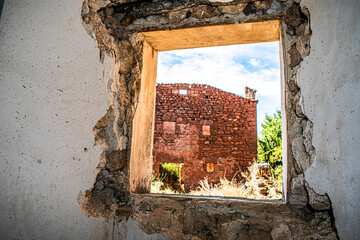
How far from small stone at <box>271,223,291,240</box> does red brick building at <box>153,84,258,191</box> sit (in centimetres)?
838

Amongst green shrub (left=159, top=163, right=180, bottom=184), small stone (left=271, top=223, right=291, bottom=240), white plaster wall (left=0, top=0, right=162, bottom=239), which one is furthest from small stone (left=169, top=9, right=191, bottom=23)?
green shrub (left=159, top=163, right=180, bottom=184)

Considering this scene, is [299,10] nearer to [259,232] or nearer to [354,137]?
[354,137]

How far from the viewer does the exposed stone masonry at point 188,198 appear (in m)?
1.43

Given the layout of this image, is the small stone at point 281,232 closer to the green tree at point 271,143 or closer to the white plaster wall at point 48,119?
the white plaster wall at point 48,119

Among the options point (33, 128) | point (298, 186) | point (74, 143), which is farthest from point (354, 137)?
point (33, 128)

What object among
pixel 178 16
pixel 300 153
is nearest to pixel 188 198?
pixel 300 153

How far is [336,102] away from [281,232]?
81cm

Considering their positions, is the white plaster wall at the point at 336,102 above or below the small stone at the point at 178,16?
below

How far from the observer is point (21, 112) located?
1.72m

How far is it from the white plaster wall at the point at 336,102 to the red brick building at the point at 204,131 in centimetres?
854

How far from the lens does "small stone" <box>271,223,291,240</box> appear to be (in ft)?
4.68

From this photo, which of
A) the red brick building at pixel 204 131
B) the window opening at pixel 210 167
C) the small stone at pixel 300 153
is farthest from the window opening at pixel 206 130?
the small stone at pixel 300 153

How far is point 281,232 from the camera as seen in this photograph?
1.44 metres

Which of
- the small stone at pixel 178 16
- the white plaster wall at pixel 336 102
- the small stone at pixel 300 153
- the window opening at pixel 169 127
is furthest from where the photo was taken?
the window opening at pixel 169 127
